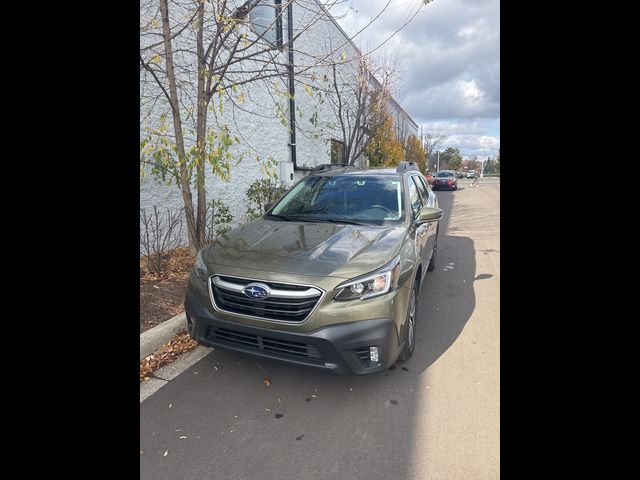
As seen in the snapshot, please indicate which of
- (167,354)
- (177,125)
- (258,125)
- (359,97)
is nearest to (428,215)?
(167,354)

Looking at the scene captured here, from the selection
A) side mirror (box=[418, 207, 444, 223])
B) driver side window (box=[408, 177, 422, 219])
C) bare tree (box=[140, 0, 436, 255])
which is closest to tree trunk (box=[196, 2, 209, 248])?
bare tree (box=[140, 0, 436, 255])

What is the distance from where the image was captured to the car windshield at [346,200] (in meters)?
3.64

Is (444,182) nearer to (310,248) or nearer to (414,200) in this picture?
(414,200)

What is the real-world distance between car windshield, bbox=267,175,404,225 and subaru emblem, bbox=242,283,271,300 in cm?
129

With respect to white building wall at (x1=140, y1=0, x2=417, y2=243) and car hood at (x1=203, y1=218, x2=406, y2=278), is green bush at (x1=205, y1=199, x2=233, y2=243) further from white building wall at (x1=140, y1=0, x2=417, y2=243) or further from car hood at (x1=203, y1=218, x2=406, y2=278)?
car hood at (x1=203, y1=218, x2=406, y2=278)

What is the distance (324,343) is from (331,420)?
54cm

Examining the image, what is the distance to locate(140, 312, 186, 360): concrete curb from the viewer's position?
324 cm

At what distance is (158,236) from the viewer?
5.00 meters

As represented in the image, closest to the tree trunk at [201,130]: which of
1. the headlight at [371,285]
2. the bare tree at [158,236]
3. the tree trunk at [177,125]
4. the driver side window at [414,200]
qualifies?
the tree trunk at [177,125]

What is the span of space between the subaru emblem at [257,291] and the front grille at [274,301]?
0.02 m
